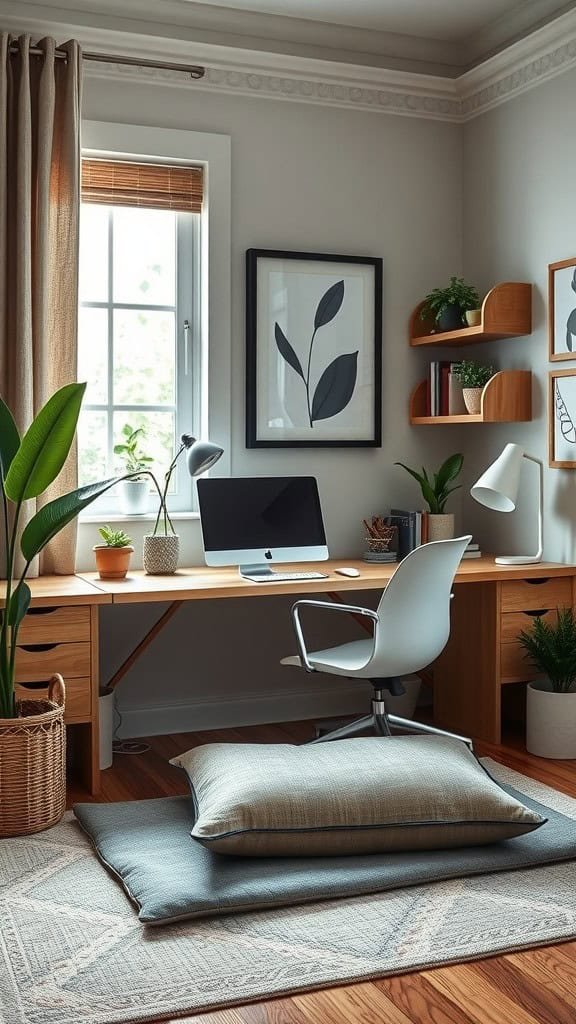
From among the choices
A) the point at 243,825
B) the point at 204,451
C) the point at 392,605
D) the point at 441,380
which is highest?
the point at 441,380

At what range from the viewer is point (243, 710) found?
426cm

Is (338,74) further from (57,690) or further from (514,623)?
(57,690)

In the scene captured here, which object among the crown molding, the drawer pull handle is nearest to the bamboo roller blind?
the crown molding

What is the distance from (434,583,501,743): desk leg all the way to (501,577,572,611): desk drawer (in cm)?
5

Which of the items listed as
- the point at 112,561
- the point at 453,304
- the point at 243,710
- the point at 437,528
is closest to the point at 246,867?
the point at 112,561

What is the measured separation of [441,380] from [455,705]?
130cm

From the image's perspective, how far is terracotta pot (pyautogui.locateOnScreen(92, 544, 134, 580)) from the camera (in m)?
3.65

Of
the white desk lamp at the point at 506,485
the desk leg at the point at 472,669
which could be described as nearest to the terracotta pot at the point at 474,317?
the white desk lamp at the point at 506,485

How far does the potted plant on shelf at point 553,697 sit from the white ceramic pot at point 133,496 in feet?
4.86

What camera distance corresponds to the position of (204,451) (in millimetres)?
3707

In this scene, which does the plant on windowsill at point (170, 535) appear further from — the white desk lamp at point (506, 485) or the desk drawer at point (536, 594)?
the desk drawer at point (536, 594)

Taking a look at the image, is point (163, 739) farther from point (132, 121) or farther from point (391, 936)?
point (132, 121)

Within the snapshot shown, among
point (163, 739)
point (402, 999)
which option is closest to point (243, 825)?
point (402, 999)

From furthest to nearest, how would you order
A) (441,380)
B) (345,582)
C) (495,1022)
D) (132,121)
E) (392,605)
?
(441,380), (132,121), (345,582), (392,605), (495,1022)
